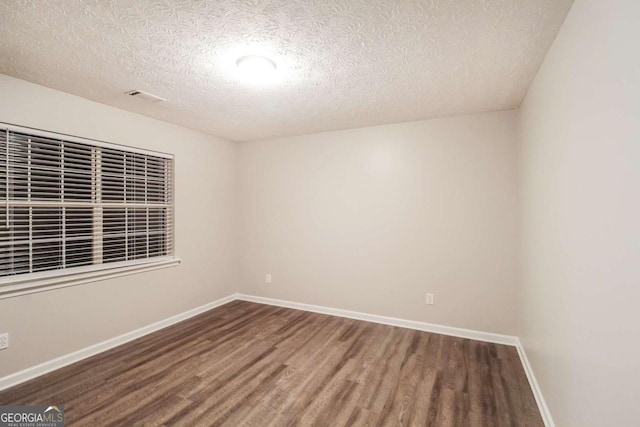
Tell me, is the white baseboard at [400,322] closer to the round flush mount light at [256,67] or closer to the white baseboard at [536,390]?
the white baseboard at [536,390]

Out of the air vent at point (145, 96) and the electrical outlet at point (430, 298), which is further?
the electrical outlet at point (430, 298)

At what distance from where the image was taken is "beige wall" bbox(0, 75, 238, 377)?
93.7 inches

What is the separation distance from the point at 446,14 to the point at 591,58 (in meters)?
0.72

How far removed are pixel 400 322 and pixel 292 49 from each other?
125 inches

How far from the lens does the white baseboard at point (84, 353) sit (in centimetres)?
231

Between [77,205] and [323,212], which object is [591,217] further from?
[77,205]

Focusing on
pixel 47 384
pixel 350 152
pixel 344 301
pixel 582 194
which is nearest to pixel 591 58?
pixel 582 194

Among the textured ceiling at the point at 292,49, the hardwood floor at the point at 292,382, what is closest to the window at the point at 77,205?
the textured ceiling at the point at 292,49

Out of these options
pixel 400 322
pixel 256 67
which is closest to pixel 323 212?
pixel 400 322

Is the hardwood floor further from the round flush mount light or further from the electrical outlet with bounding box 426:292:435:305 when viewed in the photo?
the round flush mount light

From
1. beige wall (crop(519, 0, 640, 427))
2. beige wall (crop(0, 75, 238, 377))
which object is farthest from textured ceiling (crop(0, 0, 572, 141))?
beige wall (crop(519, 0, 640, 427))

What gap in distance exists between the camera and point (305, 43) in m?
1.82

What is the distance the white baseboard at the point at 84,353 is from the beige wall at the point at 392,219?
1231 mm

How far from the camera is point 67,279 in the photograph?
262 centimetres
